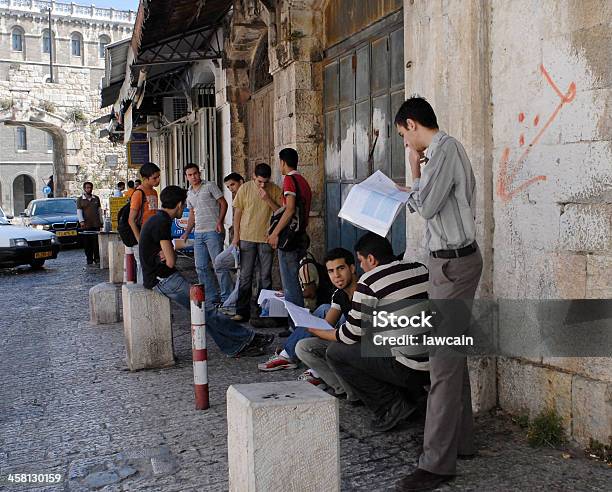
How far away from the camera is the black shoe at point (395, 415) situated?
4596 mm

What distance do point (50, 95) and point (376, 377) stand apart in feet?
149

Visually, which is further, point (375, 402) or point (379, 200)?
point (375, 402)

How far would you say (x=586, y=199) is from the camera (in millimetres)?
4145

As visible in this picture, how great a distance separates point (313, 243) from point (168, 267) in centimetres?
293

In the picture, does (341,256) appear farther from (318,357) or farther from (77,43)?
(77,43)

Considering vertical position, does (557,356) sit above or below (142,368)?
above

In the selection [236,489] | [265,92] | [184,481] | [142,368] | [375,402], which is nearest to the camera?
[236,489]

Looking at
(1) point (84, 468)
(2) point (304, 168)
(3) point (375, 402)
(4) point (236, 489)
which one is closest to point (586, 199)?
(3) point (375, 402)

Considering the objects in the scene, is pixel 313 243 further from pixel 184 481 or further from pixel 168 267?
pixel 184 481

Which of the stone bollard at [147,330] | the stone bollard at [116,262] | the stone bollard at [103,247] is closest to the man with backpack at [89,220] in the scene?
the stone bollard at [103,247]

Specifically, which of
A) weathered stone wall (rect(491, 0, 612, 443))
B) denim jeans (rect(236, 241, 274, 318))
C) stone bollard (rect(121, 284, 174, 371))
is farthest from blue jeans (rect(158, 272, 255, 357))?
weathered stone wall (rect(491, 0, 612, 443))

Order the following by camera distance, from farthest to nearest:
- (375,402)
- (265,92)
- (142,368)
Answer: (265,92) < (142,368) < (375,402)

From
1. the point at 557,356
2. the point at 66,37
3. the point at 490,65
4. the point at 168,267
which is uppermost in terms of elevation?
the point at 66,37

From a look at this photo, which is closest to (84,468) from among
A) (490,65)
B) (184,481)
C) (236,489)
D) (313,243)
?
(184,481)
